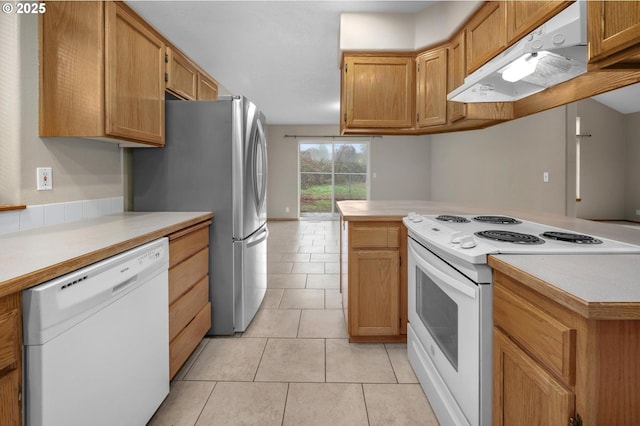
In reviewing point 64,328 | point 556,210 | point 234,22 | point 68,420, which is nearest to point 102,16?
point 234,22

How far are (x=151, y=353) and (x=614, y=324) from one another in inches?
60.9

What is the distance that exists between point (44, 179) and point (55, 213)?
187 millimetres

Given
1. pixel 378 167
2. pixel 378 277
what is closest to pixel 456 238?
pixel 378 277

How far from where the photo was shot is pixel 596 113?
5.47 ft

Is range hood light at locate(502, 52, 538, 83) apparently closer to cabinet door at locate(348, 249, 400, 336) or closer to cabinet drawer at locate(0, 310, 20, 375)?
cabinet door at locate(348, 249, 400, 336)

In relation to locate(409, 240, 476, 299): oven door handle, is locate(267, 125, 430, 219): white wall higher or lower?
higher

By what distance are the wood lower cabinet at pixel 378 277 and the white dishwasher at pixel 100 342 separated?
1118 mm

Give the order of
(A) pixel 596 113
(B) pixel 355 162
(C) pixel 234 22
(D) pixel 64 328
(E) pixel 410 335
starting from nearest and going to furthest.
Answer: (D) pixel 64 328 → (A) pixel 596 113 → (E) pixel 410 335 → (C) pixel 234 22 → (B) pixel 355 162

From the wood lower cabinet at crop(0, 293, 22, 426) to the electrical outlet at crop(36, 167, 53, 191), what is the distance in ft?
3.83

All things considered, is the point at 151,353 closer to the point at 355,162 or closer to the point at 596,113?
the point at 596,113

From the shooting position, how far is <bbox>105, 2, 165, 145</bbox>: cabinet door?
1.87 m

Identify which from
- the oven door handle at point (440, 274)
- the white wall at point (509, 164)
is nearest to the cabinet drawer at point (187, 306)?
the oven door handle at point (440, 274)

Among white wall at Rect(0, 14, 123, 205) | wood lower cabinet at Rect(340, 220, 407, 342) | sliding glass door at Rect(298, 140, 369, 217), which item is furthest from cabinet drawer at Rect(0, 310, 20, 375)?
sliding glass door at Rect(298, 140, 369, 217)

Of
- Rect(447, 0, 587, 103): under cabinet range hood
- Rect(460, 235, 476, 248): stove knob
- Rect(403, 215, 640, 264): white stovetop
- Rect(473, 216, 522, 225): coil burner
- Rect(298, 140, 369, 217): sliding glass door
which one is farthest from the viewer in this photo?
Rect(298, 140, 369, 217): sliding glass door
